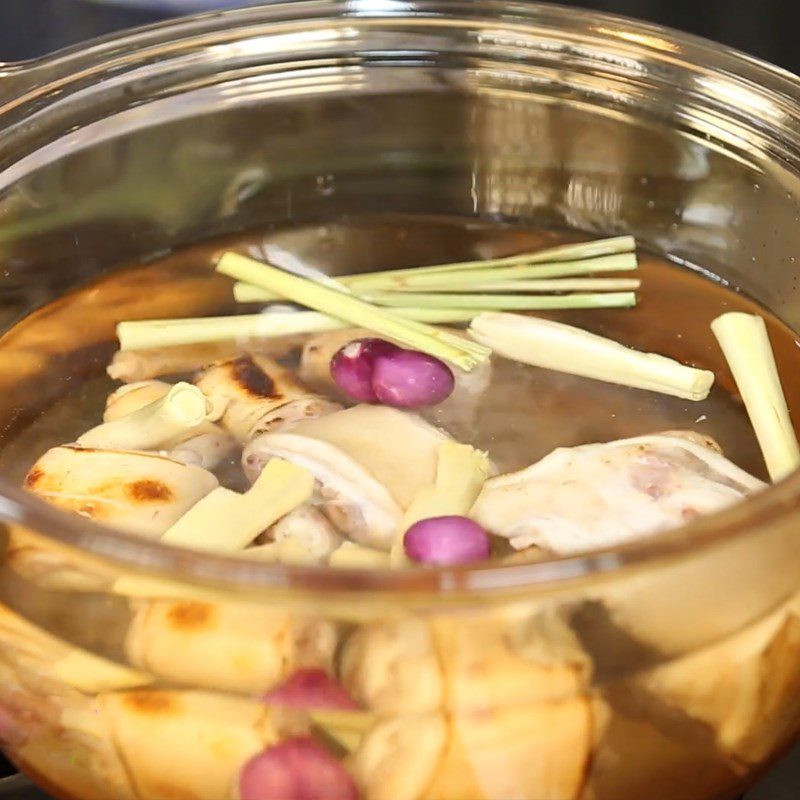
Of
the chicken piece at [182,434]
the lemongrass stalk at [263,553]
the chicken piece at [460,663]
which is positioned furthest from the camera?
the chicken piece at [182,434]

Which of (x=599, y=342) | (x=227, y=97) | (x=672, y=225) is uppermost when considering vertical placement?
(x=227, y=97)

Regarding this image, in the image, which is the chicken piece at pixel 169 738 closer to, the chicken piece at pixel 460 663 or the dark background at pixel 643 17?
the chicken piece at pixel 460 663

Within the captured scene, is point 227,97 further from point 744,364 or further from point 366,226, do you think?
point 744,364

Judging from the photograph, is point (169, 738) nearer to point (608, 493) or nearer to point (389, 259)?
point (608, 493)

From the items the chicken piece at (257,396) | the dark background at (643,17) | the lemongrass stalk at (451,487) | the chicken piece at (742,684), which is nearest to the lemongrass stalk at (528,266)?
the chicken piece at (257,396)

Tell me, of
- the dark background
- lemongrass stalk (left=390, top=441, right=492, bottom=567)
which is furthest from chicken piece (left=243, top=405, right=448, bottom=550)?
the dark background

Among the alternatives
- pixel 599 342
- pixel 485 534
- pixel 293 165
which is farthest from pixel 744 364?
pixel 293 165

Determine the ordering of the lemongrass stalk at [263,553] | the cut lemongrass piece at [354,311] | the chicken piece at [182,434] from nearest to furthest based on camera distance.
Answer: the lemongrass stalk at [263,553] < the chicken piece at [182,434] < the cut lemongrass piece at [354,311]
